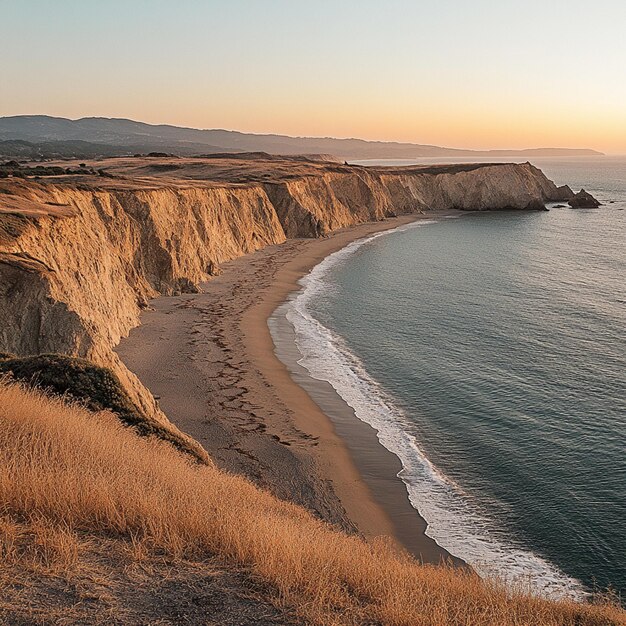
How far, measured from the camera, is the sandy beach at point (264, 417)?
16453 millimetres

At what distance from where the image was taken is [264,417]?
70.1 feet

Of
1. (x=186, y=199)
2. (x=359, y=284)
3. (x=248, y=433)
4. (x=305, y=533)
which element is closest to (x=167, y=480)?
(x=305, y=533)

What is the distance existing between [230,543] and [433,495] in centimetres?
1034

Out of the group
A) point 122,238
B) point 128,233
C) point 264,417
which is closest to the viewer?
point 264,417

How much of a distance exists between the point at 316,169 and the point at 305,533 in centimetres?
8465

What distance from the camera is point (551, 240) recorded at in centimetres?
6956

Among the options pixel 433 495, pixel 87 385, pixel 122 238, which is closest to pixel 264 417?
pixel 433 495

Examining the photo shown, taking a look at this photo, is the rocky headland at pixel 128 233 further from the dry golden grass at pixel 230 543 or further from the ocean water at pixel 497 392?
the ocean water at pixel 497 392

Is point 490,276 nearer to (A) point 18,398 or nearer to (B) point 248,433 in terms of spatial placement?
(B) point 248,433

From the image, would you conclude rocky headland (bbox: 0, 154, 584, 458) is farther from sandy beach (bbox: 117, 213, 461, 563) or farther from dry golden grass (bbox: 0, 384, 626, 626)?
dry golden grass (bbox: 0, 384, 626, 626)

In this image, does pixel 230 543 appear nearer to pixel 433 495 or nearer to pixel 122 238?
pixel 433 495

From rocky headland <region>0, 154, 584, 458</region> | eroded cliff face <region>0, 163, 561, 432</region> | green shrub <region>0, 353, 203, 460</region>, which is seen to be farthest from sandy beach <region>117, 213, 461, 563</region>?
green shrub <region>0, 353, 203, 460</region>

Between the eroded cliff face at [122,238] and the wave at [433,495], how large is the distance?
7.40 m

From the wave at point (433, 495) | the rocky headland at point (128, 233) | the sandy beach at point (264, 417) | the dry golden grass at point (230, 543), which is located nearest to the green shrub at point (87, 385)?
the rocky headland at point (128, 233)
